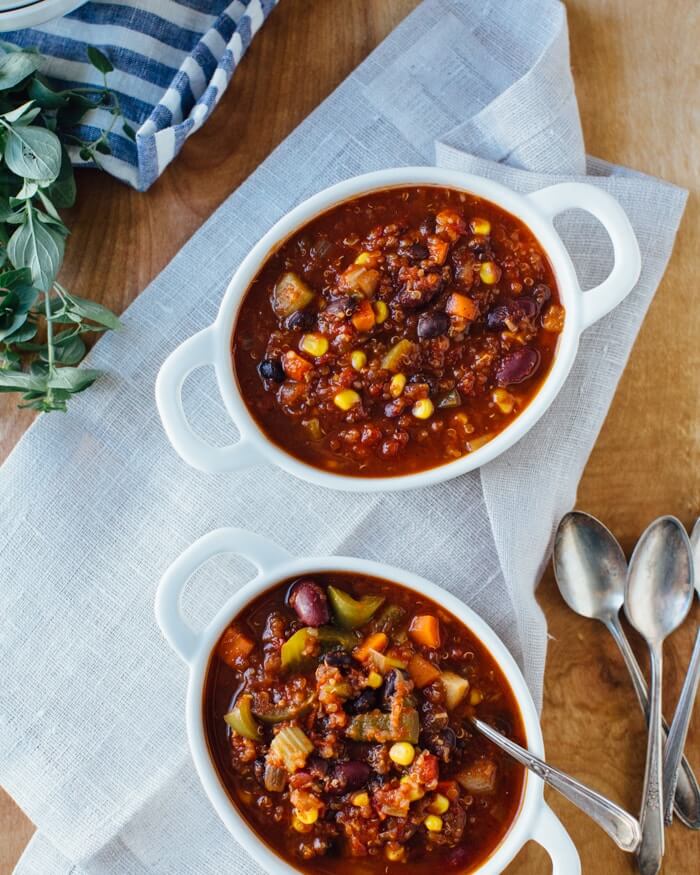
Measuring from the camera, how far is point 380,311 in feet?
9.21

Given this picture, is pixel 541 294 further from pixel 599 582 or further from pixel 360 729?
pixel 360 729

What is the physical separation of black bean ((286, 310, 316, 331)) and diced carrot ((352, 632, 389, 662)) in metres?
0.92

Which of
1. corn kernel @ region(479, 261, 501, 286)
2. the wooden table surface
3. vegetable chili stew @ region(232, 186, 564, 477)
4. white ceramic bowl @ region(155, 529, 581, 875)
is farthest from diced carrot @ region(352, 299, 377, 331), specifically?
the wooden table surface

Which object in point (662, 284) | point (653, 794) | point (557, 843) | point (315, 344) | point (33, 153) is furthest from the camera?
point (662, 284)

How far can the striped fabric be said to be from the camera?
315 cm

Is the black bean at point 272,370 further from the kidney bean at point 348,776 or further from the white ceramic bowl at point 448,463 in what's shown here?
the kidney bean at point 348,776

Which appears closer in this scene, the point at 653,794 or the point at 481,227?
the point at 481,227

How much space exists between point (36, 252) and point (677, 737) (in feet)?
8.25

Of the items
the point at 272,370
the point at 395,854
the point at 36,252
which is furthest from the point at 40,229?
the point at 395,854

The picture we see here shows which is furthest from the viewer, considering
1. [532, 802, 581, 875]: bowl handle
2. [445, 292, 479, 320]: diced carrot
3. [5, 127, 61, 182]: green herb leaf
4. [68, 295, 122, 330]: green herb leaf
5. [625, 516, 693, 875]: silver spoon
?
[625, 516, 693, 875]: silver spoon

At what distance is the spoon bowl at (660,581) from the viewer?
10.2 feet

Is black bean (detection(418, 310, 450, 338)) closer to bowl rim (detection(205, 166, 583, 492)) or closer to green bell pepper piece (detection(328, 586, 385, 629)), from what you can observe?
bowl rim (detection(205, 166, 583, 492))

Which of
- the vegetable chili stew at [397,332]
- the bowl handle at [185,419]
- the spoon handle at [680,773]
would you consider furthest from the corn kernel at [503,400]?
the spoon handle at [680,773]

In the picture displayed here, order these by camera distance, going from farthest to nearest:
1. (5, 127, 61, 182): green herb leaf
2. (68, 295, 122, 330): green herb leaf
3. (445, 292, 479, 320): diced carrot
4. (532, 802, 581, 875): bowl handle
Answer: (68, 295, 122, 330): green herb leaf < (5, 127, 61, 182): green herb leaf < (445, 292, 479, 320): diced carrot < (532, 802, 581, 875): bowl handle
